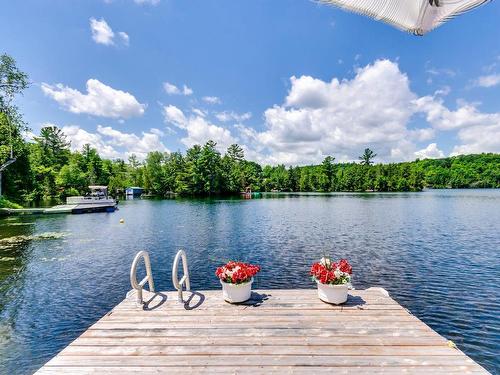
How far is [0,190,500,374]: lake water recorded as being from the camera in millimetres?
8266

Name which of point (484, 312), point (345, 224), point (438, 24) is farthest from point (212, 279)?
point (345, 224)

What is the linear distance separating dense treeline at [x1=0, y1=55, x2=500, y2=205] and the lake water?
18315 mm

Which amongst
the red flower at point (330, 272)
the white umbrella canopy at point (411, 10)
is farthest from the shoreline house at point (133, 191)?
the white umbrella canopy at point (411, 10)

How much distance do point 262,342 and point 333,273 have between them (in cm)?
222

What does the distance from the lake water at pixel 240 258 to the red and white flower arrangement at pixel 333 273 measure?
13.6 ft

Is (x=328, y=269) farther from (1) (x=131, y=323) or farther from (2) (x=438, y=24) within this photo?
(2) (x=438, y=24)

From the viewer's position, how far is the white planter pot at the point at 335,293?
5.77 m

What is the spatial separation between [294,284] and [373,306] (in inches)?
249

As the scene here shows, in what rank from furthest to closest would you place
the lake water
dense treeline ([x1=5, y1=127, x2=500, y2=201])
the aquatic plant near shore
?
dense treeline ([x1=5, y1=127, x2=500, y2=201])
the aquatic plant near shore
the lake water

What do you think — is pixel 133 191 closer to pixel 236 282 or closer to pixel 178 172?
pixel 178 172

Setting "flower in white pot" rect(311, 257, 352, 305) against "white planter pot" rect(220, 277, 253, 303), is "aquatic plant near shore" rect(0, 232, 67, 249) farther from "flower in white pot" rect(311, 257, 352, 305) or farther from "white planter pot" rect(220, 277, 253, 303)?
"flower in white pot" rect(311, 257, 352, 305)

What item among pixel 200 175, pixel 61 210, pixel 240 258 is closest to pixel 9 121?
pixel 61 210

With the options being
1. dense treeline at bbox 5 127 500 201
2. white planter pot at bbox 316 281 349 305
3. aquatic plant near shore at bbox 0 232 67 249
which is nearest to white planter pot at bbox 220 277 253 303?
white planter pot at bbox 316 281 349 305

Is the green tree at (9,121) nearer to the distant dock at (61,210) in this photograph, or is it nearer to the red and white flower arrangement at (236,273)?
the distant dock at (61,210)
